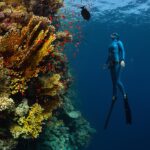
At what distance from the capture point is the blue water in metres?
48.7

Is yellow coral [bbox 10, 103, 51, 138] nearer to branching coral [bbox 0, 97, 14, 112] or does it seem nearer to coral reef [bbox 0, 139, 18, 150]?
coral reef [bbox 0, 139, 18, 150]

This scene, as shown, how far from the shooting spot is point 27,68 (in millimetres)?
5324

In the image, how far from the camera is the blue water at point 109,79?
4872 centimetres

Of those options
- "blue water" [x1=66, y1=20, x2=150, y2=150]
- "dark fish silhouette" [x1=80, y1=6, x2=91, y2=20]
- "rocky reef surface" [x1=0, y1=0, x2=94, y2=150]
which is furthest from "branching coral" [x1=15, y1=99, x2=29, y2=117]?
"blue water" [x1=66, y1=20, x2=150, y2=150]

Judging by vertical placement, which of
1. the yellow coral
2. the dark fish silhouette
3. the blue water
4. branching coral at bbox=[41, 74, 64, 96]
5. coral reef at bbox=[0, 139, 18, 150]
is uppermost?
the dark fish silhouette

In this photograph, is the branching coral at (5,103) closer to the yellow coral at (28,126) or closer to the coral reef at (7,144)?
the yellow coral at (28,126)

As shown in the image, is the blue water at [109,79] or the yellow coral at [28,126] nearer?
the yellow coral at [28,126]

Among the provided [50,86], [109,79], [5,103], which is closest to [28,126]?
[5,103]

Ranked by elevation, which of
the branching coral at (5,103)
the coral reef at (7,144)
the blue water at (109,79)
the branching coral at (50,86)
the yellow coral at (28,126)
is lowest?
the blue water at (109,79)

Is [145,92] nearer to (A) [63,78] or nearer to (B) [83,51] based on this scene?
(B) [83,51]

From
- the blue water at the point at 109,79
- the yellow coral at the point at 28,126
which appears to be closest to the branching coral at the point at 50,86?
the yellow coral at the point at 28,126

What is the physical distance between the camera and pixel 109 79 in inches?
4040

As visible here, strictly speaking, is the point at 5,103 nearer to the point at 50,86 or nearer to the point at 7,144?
the point at 7,144

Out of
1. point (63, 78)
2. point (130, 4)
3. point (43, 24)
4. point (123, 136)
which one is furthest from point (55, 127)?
point (123, 136)
